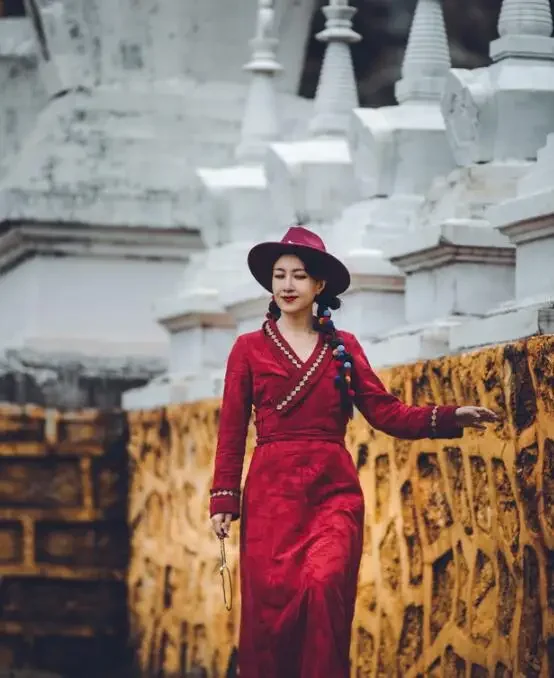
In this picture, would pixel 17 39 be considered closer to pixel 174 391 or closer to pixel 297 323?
pixel 174 391

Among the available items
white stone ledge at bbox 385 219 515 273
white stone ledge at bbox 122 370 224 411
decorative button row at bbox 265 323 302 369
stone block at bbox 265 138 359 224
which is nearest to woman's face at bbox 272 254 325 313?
decorative button row at bbox 265 323 302 369

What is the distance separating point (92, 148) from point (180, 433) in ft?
11.8

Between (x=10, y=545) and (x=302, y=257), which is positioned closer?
(x=302, y=257)

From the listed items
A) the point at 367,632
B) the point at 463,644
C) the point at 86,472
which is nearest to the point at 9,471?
the point at 86,472

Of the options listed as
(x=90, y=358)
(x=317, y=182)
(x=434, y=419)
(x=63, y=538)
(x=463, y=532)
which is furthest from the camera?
(x=90, y=358)

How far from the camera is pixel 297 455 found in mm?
10086

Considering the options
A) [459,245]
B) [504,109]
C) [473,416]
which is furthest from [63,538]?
[473,416]

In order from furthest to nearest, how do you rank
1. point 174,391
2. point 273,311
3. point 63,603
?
point 63,603
point 174,391
point 273,311

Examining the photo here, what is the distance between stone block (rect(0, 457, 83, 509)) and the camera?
1672 centimetres

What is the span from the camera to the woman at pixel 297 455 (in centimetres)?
991

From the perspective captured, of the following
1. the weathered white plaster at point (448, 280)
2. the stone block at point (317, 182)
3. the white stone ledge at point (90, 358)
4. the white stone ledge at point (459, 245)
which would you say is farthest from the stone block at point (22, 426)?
the white stone ledge at point (459, 245)

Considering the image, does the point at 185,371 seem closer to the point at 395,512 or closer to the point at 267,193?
the point at 267,193

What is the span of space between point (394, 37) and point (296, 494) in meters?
8.71

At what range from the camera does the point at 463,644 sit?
10.7 metres
